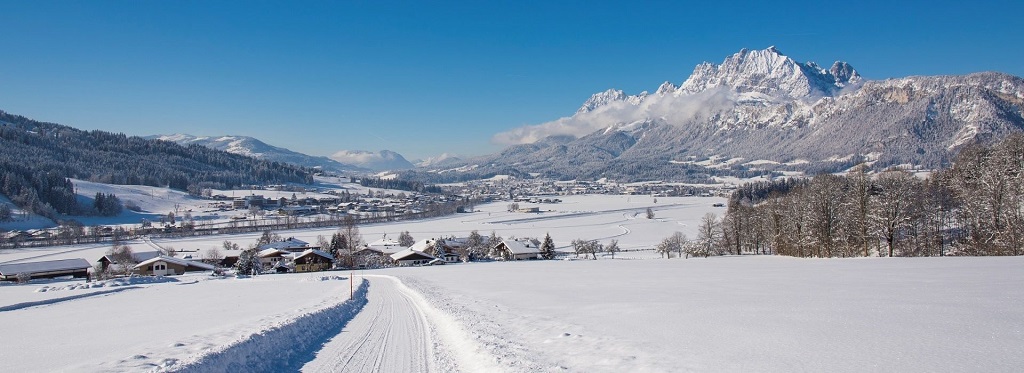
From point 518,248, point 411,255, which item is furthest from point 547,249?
point 411,255

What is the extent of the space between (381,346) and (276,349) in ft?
7.07

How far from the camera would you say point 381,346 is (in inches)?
444

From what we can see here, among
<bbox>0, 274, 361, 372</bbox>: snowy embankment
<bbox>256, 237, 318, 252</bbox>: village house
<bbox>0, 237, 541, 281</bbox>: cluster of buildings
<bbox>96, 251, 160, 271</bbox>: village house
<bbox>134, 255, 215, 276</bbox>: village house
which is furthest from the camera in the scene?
<bbox>256, 237, 318, 252</bbox>: village house

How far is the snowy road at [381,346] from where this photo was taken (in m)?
9.41

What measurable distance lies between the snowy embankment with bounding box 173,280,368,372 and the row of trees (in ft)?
115

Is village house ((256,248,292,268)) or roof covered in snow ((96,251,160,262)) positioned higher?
roof covered in snow ((96,251,160,262))

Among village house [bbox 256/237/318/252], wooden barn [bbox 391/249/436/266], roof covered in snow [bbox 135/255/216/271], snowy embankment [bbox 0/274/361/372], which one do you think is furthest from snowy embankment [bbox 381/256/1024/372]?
village house [bbox 256/237/318/252]

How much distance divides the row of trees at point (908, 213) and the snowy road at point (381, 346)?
32.5m

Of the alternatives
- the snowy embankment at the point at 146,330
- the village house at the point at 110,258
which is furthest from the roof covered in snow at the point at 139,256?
the snowy embankment at the point at 146,330

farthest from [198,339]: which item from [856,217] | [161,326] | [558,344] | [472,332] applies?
[856,217]

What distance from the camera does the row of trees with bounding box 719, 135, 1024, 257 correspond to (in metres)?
29.8

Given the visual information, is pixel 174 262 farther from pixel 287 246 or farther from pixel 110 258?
pixel 287 246

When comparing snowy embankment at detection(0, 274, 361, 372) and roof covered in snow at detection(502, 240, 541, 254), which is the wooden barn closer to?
roof covered in snow at detection(502, 240, 541, 254)

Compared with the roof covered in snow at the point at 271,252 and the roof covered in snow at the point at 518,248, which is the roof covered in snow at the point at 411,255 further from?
the roof covered in snow at the point at 271,252
